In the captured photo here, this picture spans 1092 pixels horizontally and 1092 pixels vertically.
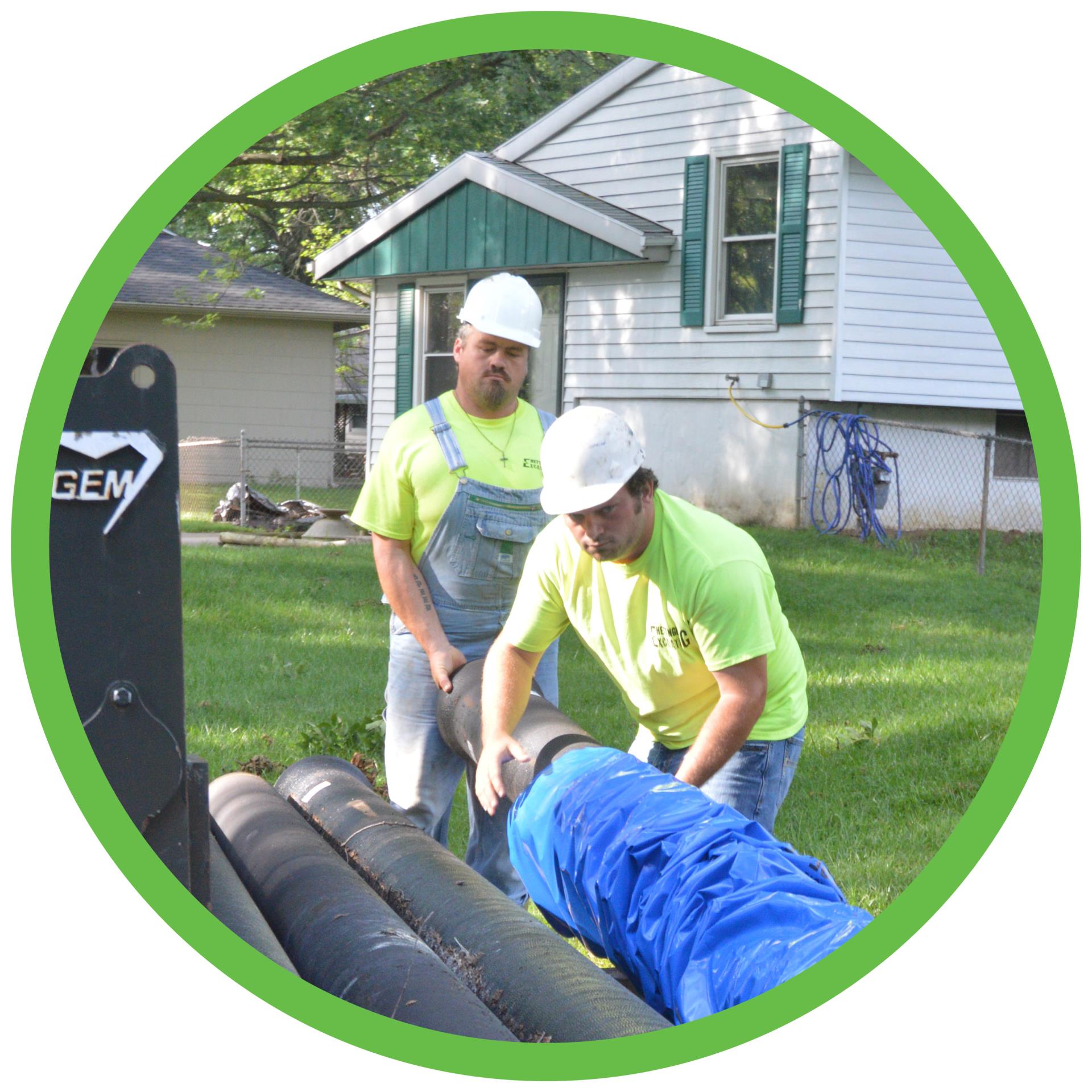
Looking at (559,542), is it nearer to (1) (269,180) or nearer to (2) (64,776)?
(2) (64,776)

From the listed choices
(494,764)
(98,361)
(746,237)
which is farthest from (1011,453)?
(98,361)

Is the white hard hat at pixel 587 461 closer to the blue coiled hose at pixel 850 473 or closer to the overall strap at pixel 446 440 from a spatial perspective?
the overall strap at pixel 446 440

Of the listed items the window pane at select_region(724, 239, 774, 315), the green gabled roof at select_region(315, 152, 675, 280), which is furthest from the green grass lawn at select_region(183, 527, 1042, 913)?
the green gabled roof at select_region(315, 152, 675, 280)

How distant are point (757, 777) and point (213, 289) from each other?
51.5 ft

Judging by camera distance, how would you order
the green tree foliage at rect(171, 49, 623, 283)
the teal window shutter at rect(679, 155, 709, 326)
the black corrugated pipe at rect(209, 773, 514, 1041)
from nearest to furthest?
the black corrugated pipe at rect(209, 773, 514, 1041) < the green tree foliage at rect(171, 49, 623, 283) < the teal window shutter at rect(679, 155, 709, 326)

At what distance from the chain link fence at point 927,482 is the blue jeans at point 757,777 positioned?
7.32 meters

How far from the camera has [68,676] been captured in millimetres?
2168

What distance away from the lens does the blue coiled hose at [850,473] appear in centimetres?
1048

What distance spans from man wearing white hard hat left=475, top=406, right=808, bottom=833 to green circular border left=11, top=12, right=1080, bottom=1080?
0.62 m

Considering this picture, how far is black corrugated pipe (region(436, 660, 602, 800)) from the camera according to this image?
330 cm

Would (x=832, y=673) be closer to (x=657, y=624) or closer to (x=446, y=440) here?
(x=446, y=440)

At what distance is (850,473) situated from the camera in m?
10.6

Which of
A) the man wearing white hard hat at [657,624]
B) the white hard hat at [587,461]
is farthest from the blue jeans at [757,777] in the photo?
the white hard hat at [587,461]

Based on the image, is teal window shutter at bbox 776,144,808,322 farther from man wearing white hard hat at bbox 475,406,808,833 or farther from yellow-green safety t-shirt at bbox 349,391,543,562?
man wearing white hard hat at bbox 475,406,808,833
